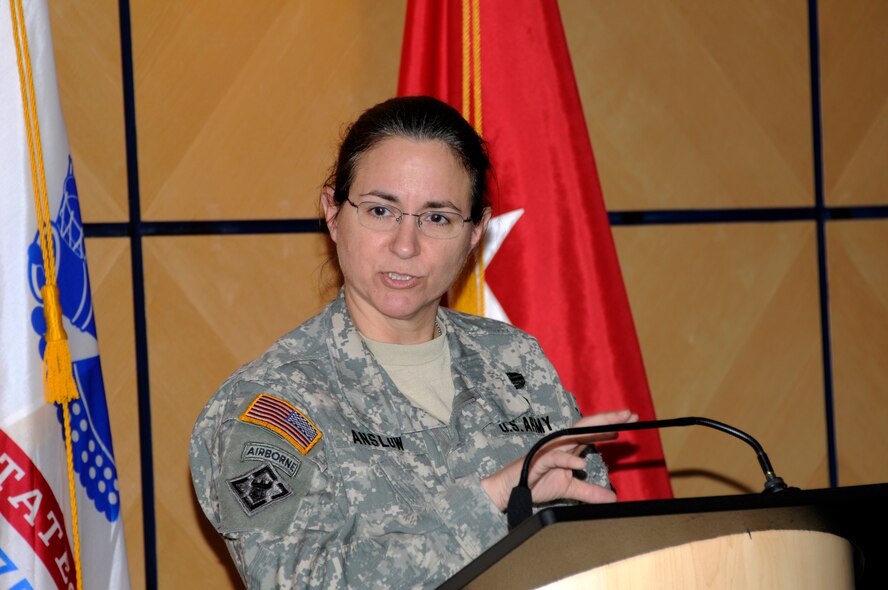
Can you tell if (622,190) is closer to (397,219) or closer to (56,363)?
(397,219)

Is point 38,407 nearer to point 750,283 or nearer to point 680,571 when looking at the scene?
point 680,571

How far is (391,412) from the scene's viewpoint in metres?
1.55

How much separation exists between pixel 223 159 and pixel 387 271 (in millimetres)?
877

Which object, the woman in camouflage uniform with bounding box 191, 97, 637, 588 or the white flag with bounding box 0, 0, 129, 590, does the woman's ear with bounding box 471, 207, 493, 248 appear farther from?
Result: the white flag with bounding box 0, 0, 129, 590

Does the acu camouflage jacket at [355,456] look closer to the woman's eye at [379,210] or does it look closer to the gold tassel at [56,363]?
the woman's eye at [379,210]

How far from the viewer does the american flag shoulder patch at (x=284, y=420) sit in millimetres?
1362

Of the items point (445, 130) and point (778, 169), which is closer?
point (445, 130)

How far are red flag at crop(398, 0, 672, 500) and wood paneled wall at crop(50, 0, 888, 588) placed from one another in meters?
0.33

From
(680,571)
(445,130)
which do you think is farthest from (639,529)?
(445,130)

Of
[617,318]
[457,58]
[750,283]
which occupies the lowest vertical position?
[617,318]

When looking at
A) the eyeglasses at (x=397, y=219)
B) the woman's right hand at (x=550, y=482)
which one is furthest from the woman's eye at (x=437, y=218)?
the woman's right hand at (x=550, y=482)

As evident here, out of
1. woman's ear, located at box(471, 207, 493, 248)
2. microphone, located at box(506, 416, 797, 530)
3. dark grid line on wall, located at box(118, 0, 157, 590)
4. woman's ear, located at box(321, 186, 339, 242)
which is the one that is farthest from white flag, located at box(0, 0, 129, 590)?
microphone, located at box(506, 416, 797, 530)

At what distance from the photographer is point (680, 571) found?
0.98 meters

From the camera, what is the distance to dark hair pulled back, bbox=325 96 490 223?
1.62m
